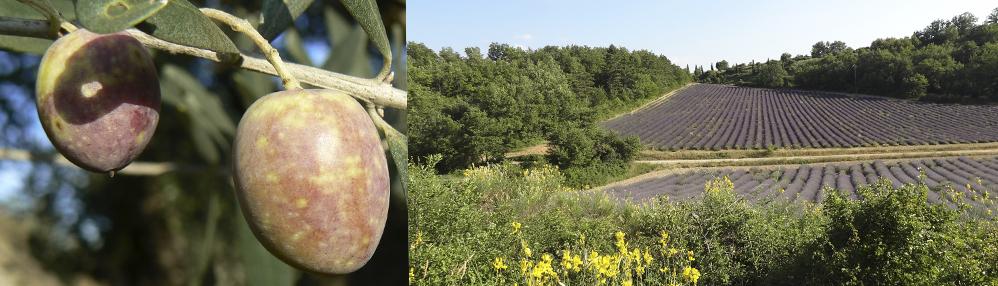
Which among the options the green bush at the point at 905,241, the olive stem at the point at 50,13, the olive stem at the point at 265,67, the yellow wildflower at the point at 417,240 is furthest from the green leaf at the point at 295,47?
the yellow wildflower at the point at 417,240

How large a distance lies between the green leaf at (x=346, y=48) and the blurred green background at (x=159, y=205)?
3 cm

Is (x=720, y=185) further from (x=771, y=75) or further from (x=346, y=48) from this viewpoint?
(x=346, y=48)

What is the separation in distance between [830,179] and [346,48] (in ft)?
4.64

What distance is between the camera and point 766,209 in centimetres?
177

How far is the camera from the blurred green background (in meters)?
0.57

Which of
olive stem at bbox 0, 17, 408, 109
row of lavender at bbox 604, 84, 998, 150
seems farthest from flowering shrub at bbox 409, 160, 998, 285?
olive stem at bbox 0, 17, 408, 109

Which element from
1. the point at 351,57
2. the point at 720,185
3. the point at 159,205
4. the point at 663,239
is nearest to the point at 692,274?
the point at 663,239

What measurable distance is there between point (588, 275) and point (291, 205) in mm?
1758

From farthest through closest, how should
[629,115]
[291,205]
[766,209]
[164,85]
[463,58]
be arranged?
[463,58] → [629,115] → [766,209] → [164,85] → [291,205]

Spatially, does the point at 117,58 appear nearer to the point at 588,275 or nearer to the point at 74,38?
the point at 74,38

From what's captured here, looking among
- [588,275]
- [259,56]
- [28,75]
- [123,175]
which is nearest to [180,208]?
[123,175]

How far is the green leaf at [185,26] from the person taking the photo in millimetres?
234

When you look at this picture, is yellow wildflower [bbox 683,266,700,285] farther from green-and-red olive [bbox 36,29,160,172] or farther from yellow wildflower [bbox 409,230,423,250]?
green-and-red olive [bbox 36,29,160,172]

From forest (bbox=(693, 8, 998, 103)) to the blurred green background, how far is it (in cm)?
145
